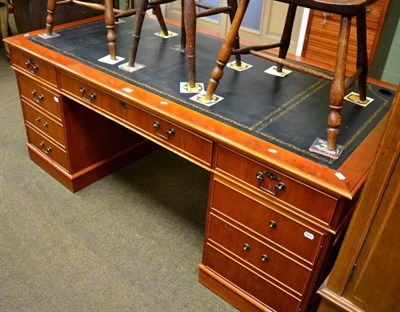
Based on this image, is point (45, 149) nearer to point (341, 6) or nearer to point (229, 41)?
point (229, 41)

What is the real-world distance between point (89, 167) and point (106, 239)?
52 cm

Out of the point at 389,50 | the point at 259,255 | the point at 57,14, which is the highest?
the point at 57,14

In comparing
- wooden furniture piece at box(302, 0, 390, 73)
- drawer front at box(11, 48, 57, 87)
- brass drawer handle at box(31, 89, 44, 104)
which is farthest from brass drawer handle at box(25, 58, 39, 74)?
wooden furniture piece at box(302, 0, 390, 73)

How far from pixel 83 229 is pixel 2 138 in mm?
1161

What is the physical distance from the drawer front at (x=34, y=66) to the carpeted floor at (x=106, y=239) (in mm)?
675

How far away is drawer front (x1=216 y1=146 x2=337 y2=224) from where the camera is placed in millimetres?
1266

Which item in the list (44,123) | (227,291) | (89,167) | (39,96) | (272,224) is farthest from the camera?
(89,167)

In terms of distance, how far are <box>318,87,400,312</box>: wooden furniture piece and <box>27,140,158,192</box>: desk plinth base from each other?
158cm

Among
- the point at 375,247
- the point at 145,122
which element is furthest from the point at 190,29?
the point at 375,247

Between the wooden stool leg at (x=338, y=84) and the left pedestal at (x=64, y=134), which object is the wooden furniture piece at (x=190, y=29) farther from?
the left pedestal at (x=64, y=134)

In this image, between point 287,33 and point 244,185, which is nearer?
point 244,185

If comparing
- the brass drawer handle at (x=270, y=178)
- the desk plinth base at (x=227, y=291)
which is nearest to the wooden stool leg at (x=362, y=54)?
the brass drawer handle at (x=270, y=178)

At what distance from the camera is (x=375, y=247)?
110 cm

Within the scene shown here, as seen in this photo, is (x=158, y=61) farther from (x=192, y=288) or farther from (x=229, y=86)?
(x=192, y=288)
